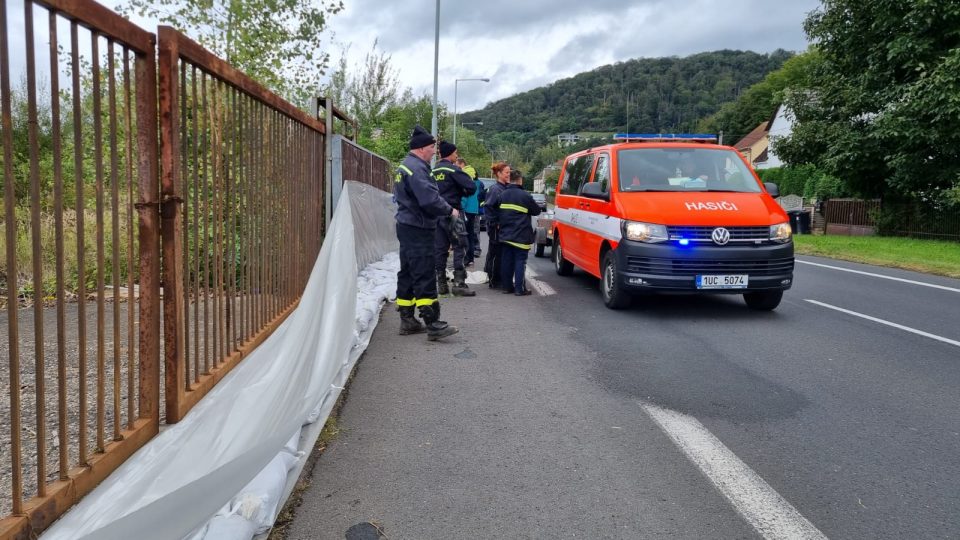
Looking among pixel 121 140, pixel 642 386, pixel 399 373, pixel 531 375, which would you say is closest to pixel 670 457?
pixel 642 386

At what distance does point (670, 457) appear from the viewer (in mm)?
3703

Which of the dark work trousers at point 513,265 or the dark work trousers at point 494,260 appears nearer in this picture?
the dark work trousers at point 513,265

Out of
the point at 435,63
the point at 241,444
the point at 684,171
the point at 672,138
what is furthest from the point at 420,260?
the point at 435,63

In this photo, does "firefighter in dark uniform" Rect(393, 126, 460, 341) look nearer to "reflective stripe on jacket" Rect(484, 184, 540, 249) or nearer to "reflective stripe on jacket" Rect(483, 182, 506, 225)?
"reflective stripe on jacket" Rect(484, 184, 540, 249)

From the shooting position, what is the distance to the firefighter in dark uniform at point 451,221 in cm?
819

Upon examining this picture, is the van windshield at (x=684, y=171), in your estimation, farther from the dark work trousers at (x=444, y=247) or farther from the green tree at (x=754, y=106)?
the green tree at (x=754, y=106)

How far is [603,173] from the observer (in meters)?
8.91

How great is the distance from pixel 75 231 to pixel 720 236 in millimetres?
6137

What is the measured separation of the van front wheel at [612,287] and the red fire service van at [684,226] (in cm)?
1

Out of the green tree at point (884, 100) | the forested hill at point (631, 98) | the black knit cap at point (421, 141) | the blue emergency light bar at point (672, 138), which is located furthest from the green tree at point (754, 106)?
the black knit cap at point (421, 141)

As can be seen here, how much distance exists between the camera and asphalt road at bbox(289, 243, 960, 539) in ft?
9.95

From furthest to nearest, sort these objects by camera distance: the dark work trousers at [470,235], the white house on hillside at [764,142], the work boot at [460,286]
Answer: the white house on hillside at [764,142] → the dark work trousers at [470,235] → the work boot at [460,286]

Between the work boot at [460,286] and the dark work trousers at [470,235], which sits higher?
the dark work trousers at [470,235]

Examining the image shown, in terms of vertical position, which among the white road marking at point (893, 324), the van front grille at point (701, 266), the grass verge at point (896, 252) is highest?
the van front grille at point (701, 266)
